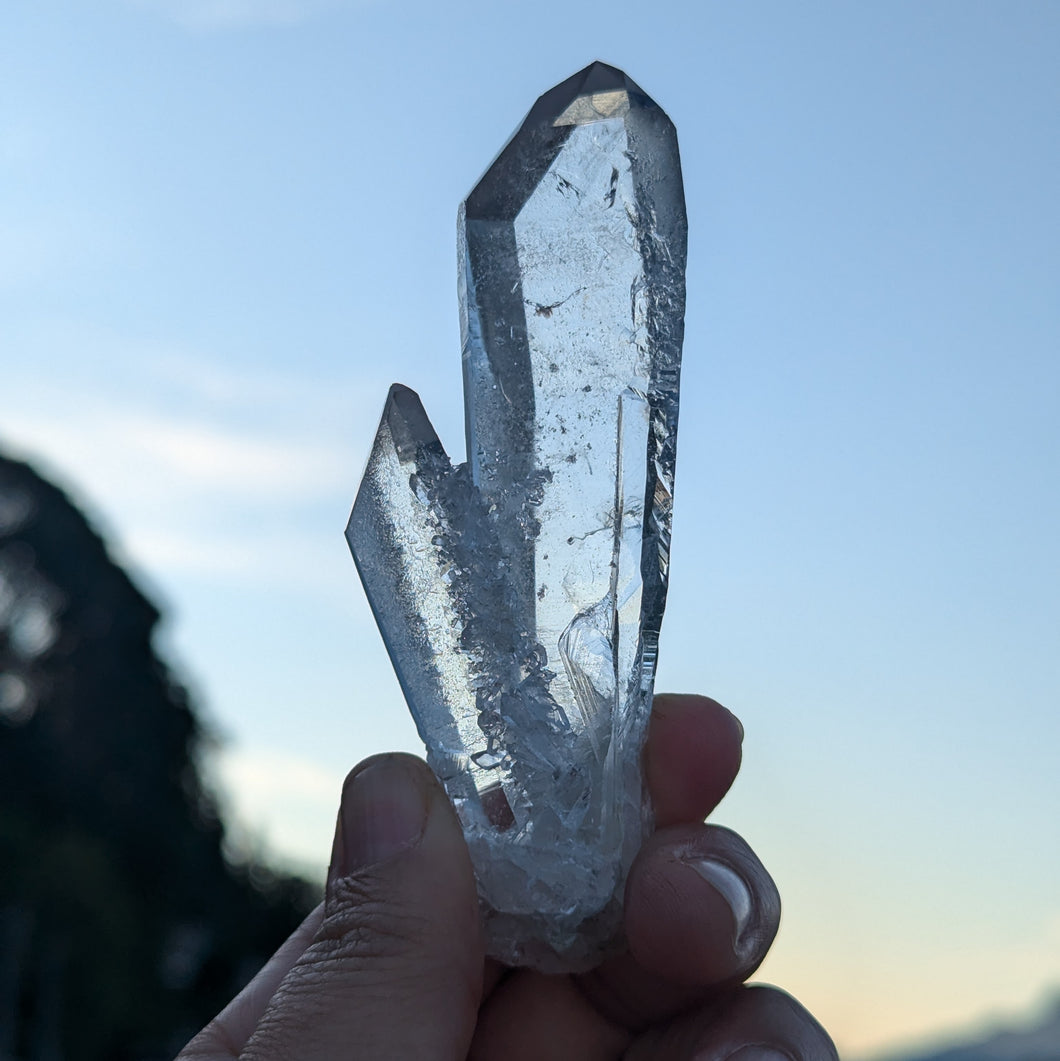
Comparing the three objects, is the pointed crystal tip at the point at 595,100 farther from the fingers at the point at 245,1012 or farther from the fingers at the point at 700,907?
the fingers at the point at 245,1012

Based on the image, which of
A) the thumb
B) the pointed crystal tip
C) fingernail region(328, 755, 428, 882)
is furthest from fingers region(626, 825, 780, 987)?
the pointed crystal tip

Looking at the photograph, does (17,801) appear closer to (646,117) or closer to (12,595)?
(12,595)

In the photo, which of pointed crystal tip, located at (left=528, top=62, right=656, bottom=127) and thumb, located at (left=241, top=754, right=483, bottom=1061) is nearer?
thumb, located at (left=241, top=754, right=483, bottom=1061)

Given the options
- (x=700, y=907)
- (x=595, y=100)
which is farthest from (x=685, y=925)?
(x=595, y=100)

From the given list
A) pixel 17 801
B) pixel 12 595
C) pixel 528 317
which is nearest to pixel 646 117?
pixel 528 317

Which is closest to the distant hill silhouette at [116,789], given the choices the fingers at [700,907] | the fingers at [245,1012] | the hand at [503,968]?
the fingers at [245,1012]

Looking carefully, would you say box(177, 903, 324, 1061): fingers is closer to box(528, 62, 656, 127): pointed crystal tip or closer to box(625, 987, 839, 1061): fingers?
box(625, 987, 839, 1061): fingers

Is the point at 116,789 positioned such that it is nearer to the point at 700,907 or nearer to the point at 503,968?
the point at 503,968
